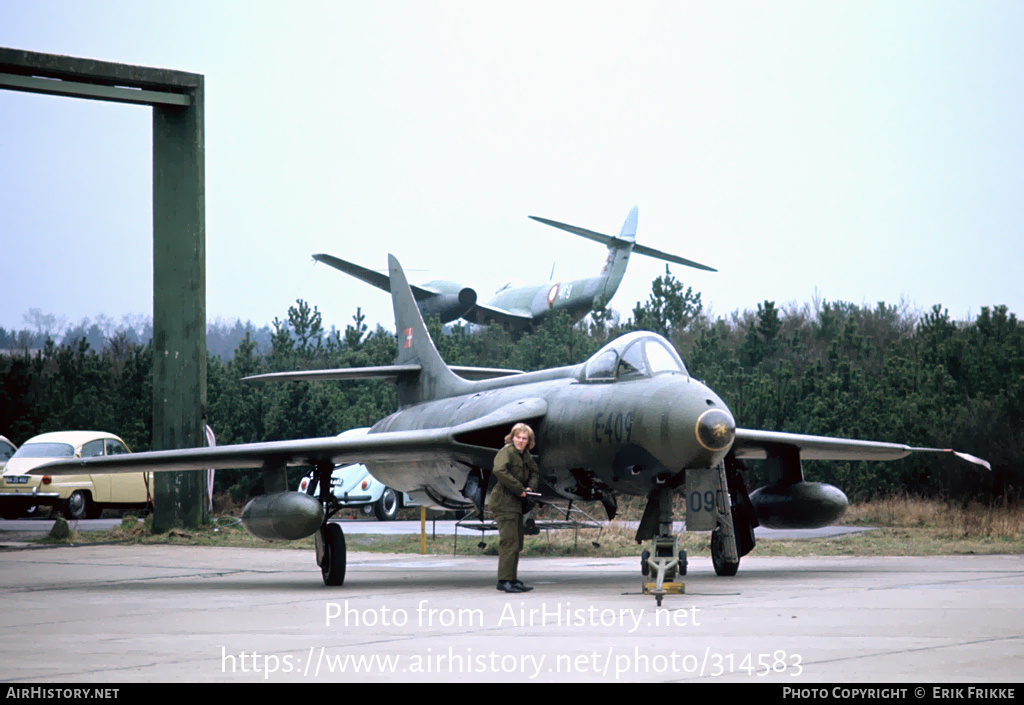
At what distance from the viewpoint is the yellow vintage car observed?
90.3ft

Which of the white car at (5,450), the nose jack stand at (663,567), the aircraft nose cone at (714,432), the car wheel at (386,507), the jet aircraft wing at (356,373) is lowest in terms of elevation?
the car wheel at (386,507)

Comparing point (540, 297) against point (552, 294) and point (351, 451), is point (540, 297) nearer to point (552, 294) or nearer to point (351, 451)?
point (552, 294)

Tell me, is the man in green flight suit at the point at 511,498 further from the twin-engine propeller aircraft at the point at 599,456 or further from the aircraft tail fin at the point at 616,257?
the aircraft tail fin at the point at 616,257

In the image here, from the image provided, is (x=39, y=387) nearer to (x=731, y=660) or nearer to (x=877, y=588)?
(x=877, y=588)

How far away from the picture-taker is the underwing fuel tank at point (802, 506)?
45.3 feet

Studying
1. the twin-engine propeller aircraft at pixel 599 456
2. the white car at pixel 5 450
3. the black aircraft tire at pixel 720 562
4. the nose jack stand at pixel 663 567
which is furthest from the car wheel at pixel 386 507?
the nose jack stand at pixel 663 567

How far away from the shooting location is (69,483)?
91.7 feet

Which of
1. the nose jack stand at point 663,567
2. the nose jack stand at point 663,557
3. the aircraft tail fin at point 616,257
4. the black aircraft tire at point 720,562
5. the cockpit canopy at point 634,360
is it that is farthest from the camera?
the aircraft tail fin at point 616,257

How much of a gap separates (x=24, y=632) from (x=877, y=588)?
742 centimetres

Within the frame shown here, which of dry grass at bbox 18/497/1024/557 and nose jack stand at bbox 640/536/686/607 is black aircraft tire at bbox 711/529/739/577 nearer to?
nose jack stand at bbox 640/536/686/607

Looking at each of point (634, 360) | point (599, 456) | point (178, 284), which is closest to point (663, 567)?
point (599, 456)

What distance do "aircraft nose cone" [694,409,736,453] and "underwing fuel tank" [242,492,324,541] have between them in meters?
4.53

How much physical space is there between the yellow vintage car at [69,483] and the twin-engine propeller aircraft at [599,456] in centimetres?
1476

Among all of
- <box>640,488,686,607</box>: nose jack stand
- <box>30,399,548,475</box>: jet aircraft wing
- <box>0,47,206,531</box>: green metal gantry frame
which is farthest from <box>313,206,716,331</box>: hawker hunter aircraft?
<box>640,488,686,607</box>: nose jack stand
